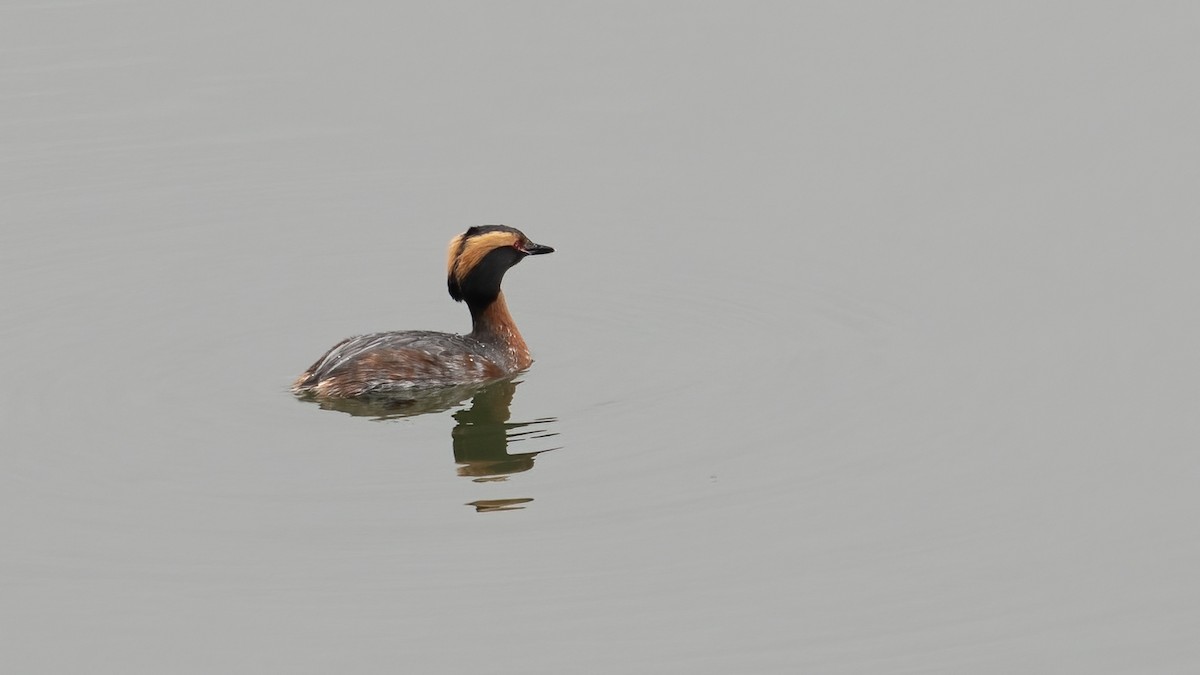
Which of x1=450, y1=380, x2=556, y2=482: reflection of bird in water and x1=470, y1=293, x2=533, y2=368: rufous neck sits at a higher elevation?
x1=470, y1=293, x2=533, y2=368: rufous neck

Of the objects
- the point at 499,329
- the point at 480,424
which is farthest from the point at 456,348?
the point at 480,424

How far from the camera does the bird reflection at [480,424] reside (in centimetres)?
1873

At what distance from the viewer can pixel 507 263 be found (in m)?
22.2

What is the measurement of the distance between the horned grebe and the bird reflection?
0.12m

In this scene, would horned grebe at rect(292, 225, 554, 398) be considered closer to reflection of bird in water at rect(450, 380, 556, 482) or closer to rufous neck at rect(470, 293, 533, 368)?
rufous neck at rect(470, 293, 533, 368)

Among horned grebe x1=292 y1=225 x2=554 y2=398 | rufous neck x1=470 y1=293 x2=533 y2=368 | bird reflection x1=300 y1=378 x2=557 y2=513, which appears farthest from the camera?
rufous neck x1=470 y1=293 x2=533 y2=368

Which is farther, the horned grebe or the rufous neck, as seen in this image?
the rufous neck

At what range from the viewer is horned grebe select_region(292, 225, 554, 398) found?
68.0 ft

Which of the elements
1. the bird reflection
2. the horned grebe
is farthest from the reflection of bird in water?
the horned grebe

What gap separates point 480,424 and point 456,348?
149 cm

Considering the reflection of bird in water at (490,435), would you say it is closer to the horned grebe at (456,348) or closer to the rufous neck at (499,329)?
the horned grebe at (456,348)

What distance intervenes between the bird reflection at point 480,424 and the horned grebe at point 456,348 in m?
0.12

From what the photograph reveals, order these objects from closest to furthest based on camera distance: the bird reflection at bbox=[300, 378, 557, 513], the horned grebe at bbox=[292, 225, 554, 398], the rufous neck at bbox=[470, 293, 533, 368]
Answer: the bird reflection at bbox=[300, 378, 557, 513] → the horned grebe at bbox=[292, 225, 554, 398] → the rufous neck at bbox=[470, 293, 533, 368]

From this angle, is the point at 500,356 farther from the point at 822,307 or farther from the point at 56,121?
the point at 56,121
